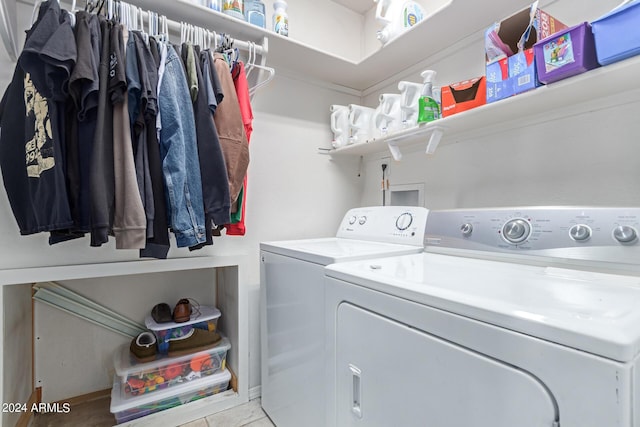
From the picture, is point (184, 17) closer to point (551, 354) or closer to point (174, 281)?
point (174, 281)

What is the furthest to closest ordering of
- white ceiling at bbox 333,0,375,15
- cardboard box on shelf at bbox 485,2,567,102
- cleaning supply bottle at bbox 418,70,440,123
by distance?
white ceiling at bbox 333,0,375,15 < cleaning supply bottle at bbox 418,70,440,123 < cardboard box on shelf at bbox 485,2,567,102

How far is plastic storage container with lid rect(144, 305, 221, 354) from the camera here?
1.58 m

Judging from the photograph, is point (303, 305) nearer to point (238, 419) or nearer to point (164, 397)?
point (238, 419)

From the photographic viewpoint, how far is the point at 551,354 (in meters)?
0.47

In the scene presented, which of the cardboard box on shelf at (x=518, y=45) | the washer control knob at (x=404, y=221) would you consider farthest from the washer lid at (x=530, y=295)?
the cardboard box on shelf at (x=518, y=45)

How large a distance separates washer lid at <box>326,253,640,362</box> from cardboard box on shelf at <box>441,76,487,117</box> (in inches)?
26.5

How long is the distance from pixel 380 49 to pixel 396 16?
18 cm

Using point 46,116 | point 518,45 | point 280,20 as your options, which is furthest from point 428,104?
point 46,116

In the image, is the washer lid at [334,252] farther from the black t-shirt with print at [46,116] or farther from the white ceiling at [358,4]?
the white ceiling at [358,4]

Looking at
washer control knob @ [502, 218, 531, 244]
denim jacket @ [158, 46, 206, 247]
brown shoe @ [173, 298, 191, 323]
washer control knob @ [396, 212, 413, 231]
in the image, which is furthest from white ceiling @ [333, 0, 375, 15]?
brown shoe @ [173, 298, 191, 323]

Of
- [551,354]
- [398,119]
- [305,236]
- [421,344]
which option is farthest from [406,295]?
[305,236]

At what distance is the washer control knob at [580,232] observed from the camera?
84 centimetres

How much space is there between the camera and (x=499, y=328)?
0.54m

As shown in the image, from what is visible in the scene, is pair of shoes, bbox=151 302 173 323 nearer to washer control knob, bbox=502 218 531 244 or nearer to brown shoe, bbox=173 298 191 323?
brown shoe, bbox=173 298 191 323
